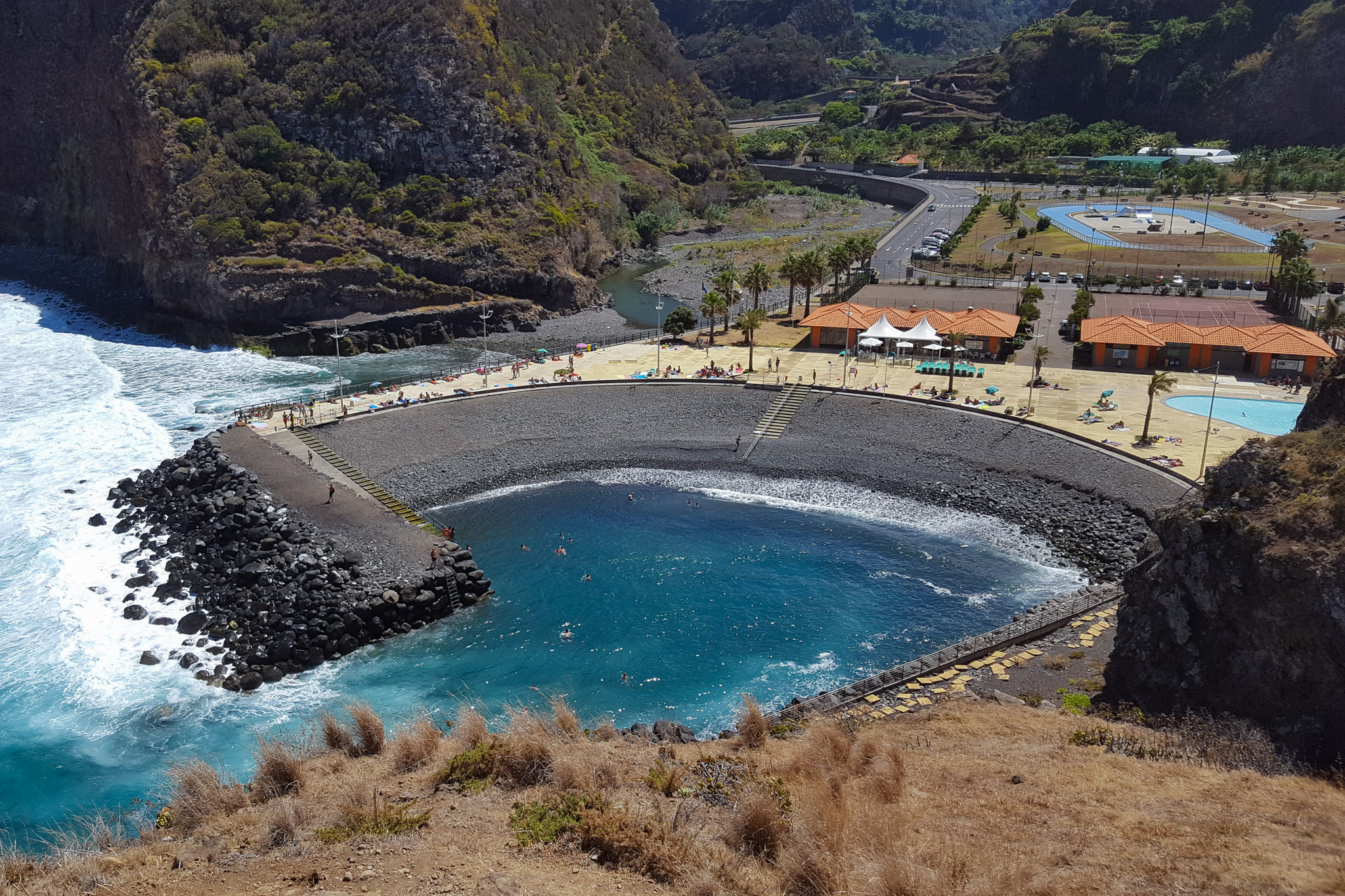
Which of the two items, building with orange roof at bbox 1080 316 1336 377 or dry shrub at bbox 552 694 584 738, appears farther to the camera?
building with orange roof at bbox 1080 316 1336 377

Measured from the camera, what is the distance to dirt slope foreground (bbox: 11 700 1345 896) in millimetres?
16750

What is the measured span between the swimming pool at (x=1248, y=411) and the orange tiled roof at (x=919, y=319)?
12.2m

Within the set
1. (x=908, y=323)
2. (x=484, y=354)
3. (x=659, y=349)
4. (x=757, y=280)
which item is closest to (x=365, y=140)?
(x=484, y=354)

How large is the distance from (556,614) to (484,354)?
38560mm

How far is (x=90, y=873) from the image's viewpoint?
18.2m

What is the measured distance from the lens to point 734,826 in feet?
63.4

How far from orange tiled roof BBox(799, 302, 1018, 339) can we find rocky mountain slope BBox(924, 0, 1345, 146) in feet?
412

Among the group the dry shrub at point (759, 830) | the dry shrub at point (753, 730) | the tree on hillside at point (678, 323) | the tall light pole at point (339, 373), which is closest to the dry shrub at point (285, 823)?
the dry shrub at point (759, 830)

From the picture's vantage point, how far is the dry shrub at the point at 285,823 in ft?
64.0

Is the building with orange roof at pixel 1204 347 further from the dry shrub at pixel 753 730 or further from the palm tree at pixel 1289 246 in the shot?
the dry shrub at pixel 753 730

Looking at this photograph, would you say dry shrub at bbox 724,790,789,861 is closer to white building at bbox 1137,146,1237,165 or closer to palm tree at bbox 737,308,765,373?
palm tree at bbox 737,308,765,373

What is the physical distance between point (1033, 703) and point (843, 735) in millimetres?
7907

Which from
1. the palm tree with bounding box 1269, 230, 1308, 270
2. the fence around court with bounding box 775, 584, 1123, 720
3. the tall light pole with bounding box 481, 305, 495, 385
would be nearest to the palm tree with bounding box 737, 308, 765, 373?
the tall light pole with bounding box 481, 305, 495, 385

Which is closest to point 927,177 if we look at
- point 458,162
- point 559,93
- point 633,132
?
point 633,132
